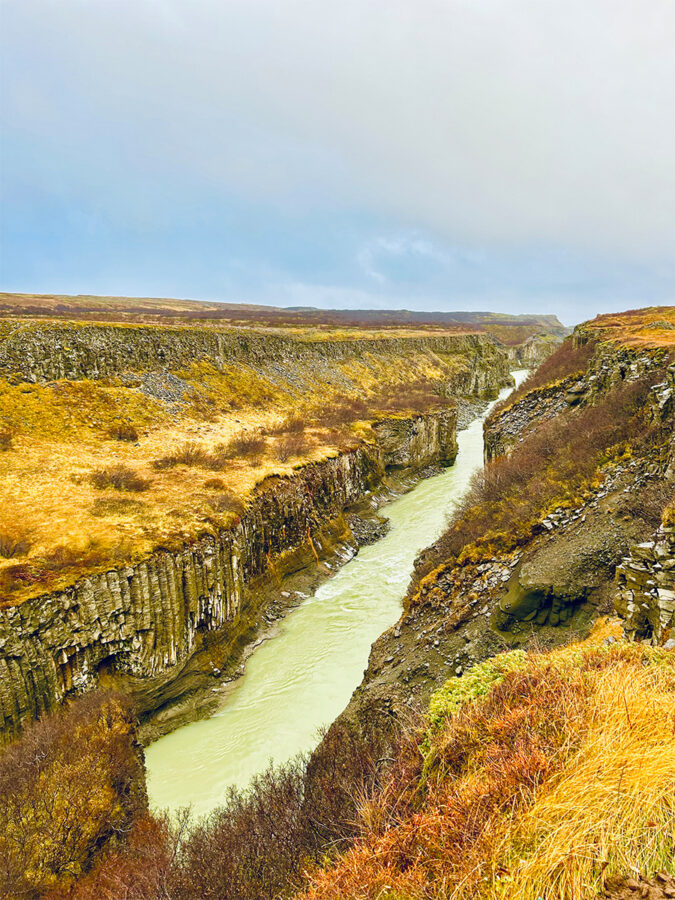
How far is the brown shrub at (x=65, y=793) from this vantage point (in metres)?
9.50

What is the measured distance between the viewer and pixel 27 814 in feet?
32.9

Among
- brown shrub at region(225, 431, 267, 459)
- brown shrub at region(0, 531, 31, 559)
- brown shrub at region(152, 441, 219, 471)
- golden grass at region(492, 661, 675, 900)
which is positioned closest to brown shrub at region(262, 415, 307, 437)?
brown shrub at region(225, 431, 267, 459)

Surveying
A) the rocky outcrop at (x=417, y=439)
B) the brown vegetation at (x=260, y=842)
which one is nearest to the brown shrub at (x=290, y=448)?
the rocky outcrop at (x=417, y=439)

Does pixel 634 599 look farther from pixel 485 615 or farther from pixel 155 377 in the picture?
pixel 155 377

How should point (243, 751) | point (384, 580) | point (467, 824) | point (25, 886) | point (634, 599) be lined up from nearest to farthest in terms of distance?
point (467, 824) → point (634, 599) → point (25, 886) → point (243, 751) → point (384, 580)

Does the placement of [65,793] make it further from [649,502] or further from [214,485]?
[649,502]

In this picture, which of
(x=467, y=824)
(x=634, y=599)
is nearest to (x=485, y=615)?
(x=634, y=599)

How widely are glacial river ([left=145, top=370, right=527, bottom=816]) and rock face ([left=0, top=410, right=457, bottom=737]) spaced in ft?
6.85

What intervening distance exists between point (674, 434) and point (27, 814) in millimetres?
20743

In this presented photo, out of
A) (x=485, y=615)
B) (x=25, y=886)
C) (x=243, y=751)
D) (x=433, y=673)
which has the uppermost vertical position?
(x=485, y=615)

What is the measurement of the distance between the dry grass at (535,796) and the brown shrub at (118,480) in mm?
20289

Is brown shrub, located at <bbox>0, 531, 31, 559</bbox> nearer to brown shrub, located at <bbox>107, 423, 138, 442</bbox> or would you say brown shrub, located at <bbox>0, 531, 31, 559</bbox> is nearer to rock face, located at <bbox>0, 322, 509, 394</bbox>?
brown shrub, located at <bbox>107, 423, 138, 442</bbox>

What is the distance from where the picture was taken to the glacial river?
48.4ft

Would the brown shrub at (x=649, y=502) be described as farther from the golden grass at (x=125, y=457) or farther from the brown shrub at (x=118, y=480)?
the brown shrub at (x=118, y=480)
